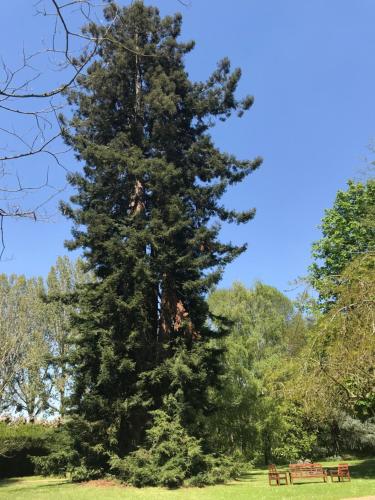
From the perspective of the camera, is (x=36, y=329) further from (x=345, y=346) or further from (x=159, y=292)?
(x=345, y=346)

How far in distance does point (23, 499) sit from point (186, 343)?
803 centimetres

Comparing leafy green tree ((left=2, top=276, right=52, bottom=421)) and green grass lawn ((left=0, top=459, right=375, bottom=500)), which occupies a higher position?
leafy green tree ((left=2, top=276, right=52, bottom=421))

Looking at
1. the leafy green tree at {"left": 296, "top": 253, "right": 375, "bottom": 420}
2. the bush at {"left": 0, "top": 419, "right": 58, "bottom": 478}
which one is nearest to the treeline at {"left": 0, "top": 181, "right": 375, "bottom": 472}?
the leafy green tree at {"left": 296, "top": 253, "right": 375, "bottom": 420}

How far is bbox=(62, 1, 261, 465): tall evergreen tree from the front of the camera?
17.6 meters

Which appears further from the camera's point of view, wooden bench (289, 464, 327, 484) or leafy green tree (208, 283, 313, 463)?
leafy green tree (208, 283, 313, 463)

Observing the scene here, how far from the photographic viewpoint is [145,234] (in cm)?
1814

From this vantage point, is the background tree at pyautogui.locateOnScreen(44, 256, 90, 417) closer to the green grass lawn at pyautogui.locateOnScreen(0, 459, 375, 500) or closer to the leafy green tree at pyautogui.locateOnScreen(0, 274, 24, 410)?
the leafy green tree at pyautogui.locateOnScreen(0, 274, 24, 410)

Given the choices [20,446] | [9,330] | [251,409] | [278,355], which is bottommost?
[20,446]

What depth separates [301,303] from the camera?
28.3 ft

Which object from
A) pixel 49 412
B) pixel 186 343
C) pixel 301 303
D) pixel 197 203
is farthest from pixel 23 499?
pixel 49 412

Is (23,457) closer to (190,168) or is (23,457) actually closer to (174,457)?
(174,457)

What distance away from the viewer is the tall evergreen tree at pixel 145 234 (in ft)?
57.8

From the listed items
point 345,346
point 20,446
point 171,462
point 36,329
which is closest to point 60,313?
point 36,329

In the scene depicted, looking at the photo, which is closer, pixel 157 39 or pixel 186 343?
pixel 186 343
